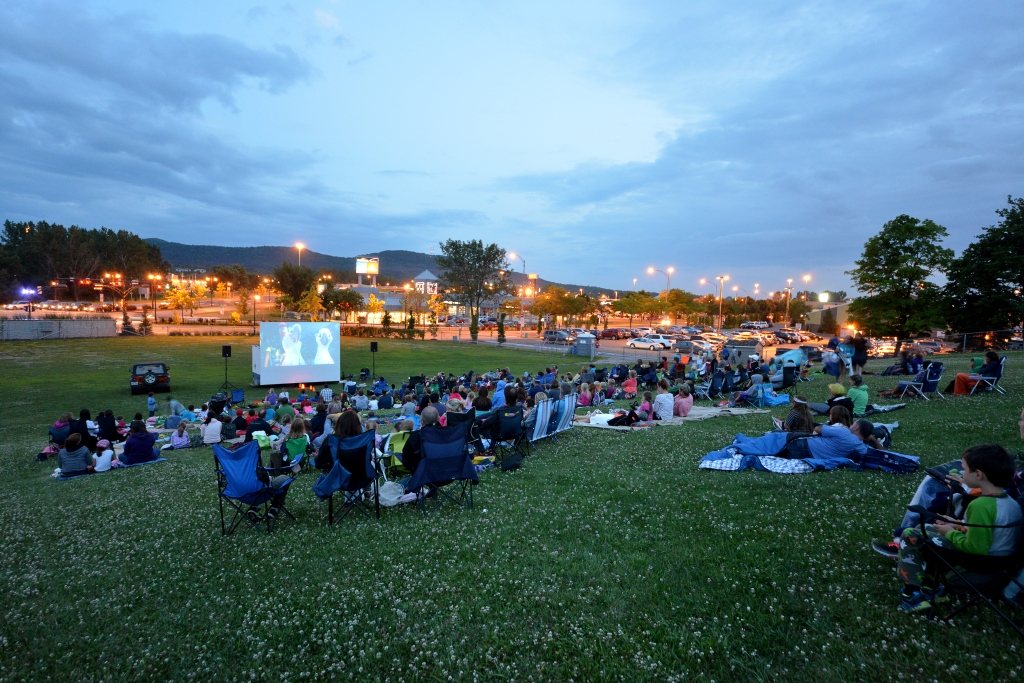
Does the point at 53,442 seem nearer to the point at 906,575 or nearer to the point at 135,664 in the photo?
the point at 135,664

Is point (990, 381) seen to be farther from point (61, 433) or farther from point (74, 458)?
point (61, 433)

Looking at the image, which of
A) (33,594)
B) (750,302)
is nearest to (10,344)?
(33,594)

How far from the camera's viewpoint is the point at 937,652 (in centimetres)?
290

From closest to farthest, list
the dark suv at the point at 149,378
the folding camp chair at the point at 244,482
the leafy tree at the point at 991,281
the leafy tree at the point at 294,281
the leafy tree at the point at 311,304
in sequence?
the folding camp chair at the point at 244,482, the dark suv at the point at 149,378, the leafy tree at the point at 991,281, the leafy tree at the point at 311,304, the leafy tree at the point at 294,281

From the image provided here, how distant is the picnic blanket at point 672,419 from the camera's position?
10.9 meters

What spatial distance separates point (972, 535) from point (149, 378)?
28.4m

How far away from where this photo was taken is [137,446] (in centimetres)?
1067

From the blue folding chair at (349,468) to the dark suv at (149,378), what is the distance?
2300 centimetres

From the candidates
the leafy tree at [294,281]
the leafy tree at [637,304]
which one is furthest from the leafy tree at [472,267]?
the leafy tree at [294,281]

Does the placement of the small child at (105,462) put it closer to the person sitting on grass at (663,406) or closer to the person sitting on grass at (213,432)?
the person sitting on grass at (213,432)

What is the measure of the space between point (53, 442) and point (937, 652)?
659 inches

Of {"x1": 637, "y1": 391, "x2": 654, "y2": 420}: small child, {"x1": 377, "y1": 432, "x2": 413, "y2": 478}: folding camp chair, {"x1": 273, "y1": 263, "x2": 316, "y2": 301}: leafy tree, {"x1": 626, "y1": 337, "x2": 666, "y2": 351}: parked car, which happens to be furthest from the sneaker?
{"x1": 273, "y1": 263, "x2": 316, "y2": 301}: leafy tree

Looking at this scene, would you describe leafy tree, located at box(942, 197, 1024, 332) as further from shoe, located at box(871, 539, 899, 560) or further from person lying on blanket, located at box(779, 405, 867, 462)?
shoe, located at box(871, 539, 899, 560)

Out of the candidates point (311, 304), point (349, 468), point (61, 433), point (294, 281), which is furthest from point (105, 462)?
point (294, 281)
